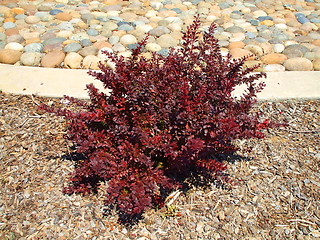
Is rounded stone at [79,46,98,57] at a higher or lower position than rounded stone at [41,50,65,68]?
higher

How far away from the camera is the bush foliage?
245 cm

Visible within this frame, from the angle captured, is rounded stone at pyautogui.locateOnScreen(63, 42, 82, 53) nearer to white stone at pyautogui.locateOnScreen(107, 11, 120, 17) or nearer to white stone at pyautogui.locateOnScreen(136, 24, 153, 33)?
white stone at pyautogui.locateOnScreen(136, 24, 153, 33)

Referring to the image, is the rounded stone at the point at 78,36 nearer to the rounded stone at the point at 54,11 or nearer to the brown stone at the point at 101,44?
the brown stone at the point at 101,44

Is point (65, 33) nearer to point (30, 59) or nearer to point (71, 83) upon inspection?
point (30, 59)

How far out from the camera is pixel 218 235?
2482 millimetres

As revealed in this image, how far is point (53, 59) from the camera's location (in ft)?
14.8

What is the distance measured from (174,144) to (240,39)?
126 inches

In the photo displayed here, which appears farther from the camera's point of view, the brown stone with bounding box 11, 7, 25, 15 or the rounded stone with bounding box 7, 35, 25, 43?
the brown stone with bounding box 11, 7, 25, 15

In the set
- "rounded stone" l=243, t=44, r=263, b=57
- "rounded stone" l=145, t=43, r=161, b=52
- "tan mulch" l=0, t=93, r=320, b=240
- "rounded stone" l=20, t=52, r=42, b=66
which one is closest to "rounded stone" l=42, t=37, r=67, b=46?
"rounded stone" l=20, t=52, r=42, b=66

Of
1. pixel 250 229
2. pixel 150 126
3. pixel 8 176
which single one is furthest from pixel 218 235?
pixel 8 176

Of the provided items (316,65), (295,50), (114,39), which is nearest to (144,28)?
(114,39)

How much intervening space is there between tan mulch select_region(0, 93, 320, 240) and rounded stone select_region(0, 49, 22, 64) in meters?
1.44

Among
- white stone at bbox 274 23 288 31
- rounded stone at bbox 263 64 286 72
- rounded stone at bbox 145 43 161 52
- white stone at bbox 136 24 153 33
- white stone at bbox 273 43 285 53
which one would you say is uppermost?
white stone at bbox 274 23 288 31

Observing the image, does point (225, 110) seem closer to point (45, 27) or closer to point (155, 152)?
point (155, 152)
